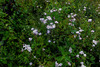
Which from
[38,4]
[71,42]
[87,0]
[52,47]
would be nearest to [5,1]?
[38,4]

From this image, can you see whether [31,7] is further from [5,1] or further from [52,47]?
[52,47]

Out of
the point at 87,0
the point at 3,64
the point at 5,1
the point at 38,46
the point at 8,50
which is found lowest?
the point at 3,64

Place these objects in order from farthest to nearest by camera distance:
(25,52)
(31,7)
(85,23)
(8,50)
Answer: (31,7), (85,23), (8,50), (25,52)

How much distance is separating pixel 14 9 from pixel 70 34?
1717mm

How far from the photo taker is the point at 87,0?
12.0 feet

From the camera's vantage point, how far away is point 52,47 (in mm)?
2303

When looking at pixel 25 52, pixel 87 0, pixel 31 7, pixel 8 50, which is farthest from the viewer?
pixel 87 0

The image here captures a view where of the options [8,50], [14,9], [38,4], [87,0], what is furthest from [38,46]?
[87,0]

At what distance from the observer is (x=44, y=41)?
2.27m

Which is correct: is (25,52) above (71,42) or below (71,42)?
below

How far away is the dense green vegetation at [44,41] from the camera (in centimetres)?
196

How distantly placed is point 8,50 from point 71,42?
143cm

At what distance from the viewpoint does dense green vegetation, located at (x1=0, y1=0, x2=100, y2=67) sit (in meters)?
1.96

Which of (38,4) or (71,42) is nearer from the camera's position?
(71,42)
